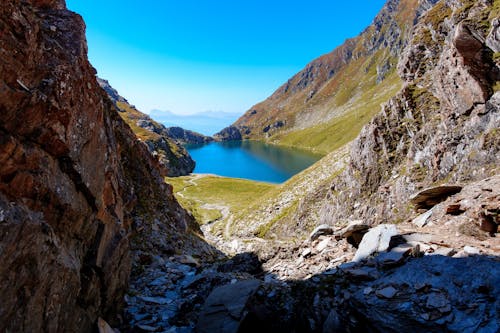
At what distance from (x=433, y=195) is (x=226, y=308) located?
44.2ft

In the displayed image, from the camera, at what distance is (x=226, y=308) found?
11766 millimetres

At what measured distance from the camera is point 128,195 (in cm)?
2259

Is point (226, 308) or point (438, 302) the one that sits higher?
point (438, 302)

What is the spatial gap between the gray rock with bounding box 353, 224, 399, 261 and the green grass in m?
47.4

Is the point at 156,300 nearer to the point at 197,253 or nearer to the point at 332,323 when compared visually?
the point at 332,323

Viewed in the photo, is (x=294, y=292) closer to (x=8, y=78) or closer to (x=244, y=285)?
(x=244, y=285)

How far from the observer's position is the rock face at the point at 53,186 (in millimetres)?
7828

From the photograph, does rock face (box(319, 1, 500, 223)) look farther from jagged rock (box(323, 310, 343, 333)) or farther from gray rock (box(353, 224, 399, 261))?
jagged rock (box(323, 310, 343, 333))

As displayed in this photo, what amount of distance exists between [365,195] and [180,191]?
7238 cm

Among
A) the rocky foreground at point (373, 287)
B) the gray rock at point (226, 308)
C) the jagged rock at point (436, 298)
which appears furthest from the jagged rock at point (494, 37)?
the gray rock at point (226, 308)

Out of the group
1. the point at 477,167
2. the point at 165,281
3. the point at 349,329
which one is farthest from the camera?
the point at 477,167


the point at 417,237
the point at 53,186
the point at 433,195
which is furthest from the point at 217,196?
the point at 53,186

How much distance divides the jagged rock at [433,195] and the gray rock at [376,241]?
4.69 meters

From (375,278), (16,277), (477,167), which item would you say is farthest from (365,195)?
(16,277)
